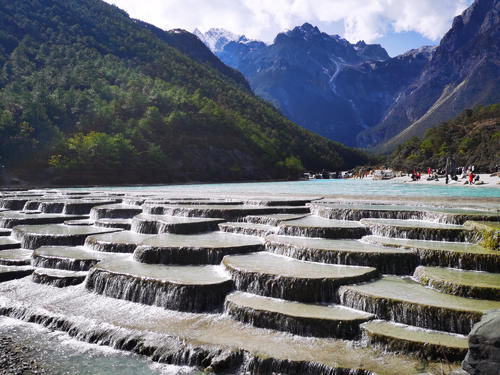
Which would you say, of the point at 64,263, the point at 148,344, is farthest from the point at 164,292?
the point at 64,263

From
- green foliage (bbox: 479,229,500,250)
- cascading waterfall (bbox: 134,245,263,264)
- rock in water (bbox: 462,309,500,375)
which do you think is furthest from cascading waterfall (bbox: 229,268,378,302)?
rock in water (bbox: 462,309,500,375)

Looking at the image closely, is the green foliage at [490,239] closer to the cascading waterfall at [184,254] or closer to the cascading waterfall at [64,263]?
the cascading waterfall at [184,254]

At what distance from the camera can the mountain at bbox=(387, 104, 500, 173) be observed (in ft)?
242

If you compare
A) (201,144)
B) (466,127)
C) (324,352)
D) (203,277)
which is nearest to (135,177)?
(201,144)

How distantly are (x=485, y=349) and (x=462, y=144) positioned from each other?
93.2 metres

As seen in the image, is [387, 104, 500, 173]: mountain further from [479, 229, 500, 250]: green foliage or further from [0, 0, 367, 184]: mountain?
[479, 229, 500, 250]: green foliage

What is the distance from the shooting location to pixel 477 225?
A: 13.2 m

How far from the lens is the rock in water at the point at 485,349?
5.56m

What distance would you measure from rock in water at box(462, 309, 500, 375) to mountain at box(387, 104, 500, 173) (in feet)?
225

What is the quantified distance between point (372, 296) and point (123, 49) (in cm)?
12092

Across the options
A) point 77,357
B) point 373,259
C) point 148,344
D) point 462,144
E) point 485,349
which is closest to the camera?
point 485,349

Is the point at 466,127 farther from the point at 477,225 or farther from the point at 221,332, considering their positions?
the point at 221,332

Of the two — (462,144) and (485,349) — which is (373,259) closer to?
(485,349)

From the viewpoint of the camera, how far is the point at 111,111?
78375mm
